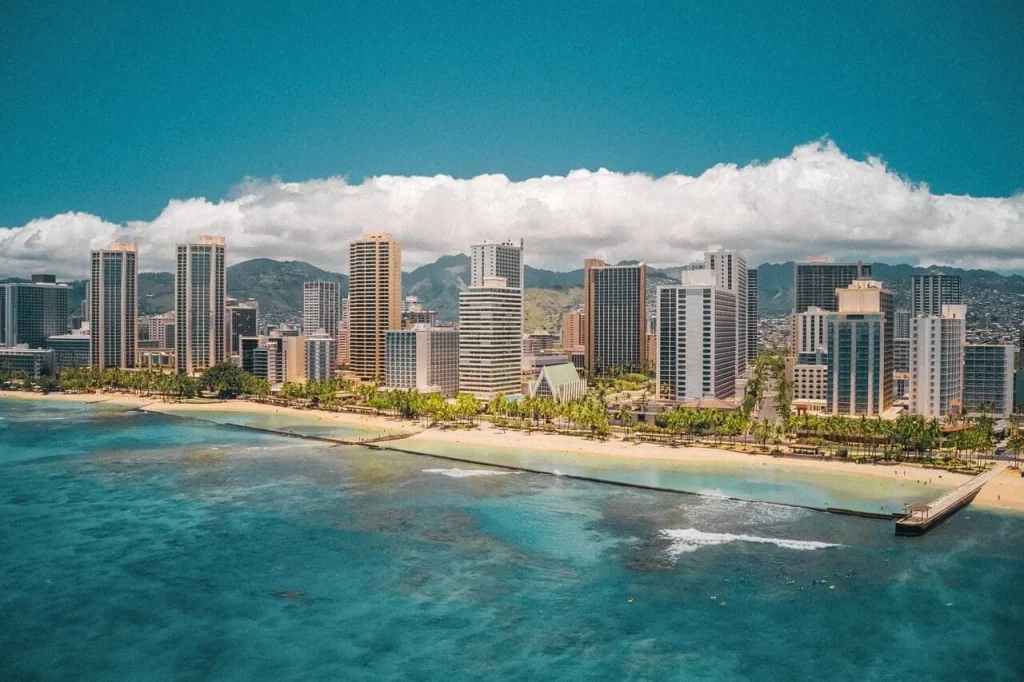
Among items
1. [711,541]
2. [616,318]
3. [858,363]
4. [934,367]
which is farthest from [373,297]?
[711,541]

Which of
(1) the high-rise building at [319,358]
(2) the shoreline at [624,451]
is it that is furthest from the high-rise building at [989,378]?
(1) the high-rise building at [319,358]

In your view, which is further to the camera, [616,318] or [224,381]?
[616,318]

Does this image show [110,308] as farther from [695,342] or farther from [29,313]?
[695,342]

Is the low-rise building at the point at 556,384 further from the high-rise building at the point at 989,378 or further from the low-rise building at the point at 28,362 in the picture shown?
the low-rise building at the point at 28,362

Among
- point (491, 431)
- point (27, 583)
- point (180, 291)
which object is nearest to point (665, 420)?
point (491, 431)

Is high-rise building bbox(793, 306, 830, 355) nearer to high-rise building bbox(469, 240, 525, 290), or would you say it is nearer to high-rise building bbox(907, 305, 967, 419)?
high-rise building bbox(907, 305, 967, 419)

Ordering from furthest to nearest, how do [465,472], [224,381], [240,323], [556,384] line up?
[240,323] < [224,381] < [556,384] < [465,472]

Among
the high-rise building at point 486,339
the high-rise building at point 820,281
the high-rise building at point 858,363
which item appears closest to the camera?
the high-rise building at point 858,363

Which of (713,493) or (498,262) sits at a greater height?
(498,262)
